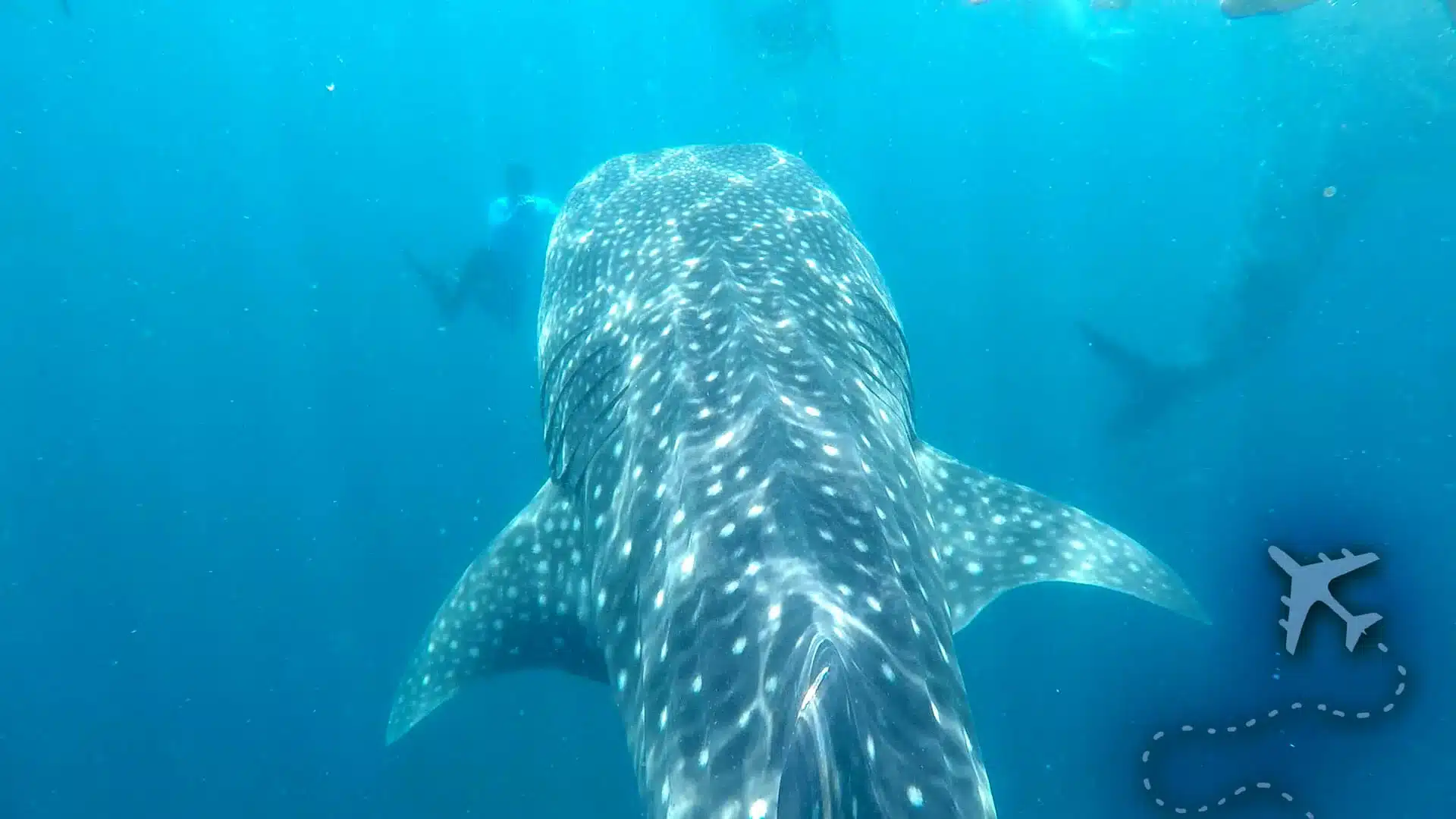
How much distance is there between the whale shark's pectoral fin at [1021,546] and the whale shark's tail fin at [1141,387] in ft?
26.8

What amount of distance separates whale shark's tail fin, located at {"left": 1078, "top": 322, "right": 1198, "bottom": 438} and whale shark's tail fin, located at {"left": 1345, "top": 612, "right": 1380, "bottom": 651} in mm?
4285

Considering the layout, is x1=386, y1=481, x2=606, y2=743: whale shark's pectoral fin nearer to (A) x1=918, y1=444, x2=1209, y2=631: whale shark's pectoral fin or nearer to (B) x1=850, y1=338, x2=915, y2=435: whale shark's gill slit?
(B) x1=850, y1=338, x2=915, y2=435: whale shark's gill slit

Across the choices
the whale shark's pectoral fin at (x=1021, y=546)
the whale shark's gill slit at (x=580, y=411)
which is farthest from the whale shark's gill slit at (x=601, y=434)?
the whale shark's pectoral fin at (x=1021, y=546)

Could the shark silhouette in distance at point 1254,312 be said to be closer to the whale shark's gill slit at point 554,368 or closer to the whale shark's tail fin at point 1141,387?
the whale shark's tail fin at point 1141,387

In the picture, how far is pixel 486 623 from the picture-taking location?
504 cm

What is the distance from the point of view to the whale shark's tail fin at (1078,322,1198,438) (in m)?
12.2

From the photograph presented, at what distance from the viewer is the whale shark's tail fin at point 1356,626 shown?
314 inches

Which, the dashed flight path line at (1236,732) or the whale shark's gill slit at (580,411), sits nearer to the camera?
the whale shark's gill slit at (580,411)

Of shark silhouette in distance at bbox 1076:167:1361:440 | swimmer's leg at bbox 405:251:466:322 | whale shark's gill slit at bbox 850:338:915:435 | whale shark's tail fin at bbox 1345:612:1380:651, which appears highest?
whale shark's gill slit at bbox 850:338:915:435

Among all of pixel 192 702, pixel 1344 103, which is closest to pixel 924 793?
pixel 192 702

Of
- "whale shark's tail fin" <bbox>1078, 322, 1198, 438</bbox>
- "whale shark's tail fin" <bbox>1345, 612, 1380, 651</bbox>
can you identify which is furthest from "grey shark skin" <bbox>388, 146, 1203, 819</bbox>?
"whale shark's tail fin" <bbox>1078, 322, 1198, 438</bbox>

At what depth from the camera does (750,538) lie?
3.07 m

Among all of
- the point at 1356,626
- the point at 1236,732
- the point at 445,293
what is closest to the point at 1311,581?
the point at 1356,626

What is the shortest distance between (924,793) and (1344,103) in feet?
63.1
